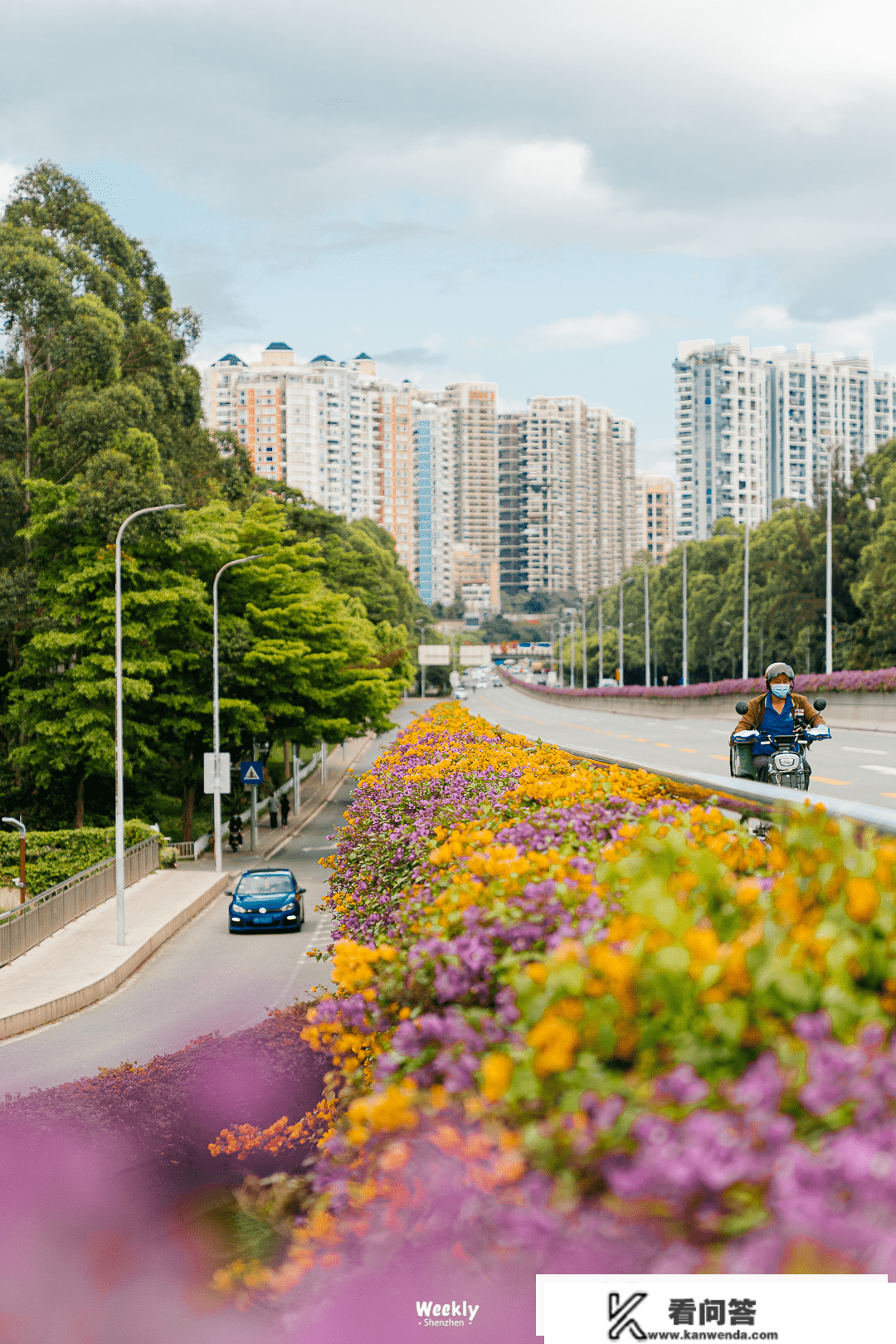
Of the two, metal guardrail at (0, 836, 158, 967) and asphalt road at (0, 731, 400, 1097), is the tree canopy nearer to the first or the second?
metal guardrail at (0, 836, 158, 967)

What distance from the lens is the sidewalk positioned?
18078mm

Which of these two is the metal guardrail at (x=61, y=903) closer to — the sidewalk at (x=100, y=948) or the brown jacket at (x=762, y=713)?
the sidewalk at (x=100, y=948)

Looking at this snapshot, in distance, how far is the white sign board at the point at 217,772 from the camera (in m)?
32.6

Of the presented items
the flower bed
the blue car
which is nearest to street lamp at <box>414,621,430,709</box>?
the blue car

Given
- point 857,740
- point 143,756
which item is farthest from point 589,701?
point 857,740

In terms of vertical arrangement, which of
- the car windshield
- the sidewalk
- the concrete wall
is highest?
the concrete wall

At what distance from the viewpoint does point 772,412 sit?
583 ft

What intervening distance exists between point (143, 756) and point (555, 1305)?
35700 millimetres

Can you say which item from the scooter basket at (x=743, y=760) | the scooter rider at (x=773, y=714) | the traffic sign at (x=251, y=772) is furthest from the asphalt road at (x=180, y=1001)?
the traffic sign at (x=251, y=772)

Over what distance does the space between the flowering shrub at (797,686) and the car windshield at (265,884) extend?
36.5ft

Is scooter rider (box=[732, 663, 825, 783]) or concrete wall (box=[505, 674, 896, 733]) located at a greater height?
scooter rider (box=[732, 663, 825, 783])

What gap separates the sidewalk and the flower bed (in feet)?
47.4

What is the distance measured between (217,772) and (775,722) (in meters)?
23.7

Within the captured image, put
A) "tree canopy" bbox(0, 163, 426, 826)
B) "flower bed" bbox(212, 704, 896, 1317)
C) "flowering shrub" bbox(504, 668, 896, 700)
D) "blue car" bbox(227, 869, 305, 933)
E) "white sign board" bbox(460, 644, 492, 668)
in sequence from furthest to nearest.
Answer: "white sign board" bbox(460, 644, 492, 668), "tree canopy" bbox(0, 163, 426, 826), "flowering shrub" bbox(504, 668, 896, 700), "blue car" bbox(227, 869, 305, 933), "flower bed" bbox(212, 704, 896, 1317)
